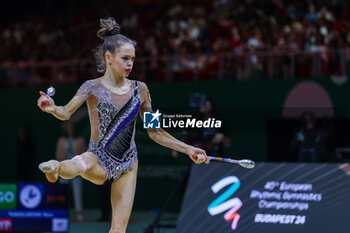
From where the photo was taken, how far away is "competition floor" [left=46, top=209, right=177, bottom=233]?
9711 millimetres

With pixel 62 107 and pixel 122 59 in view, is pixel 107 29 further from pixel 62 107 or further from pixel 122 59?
pixel 62 107

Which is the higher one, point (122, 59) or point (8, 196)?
point (122, 59)

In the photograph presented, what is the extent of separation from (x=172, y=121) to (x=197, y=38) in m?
7.62

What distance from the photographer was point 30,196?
8375 mm

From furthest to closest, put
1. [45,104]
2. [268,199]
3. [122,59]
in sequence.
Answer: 1. [268,199]
2. [122,59]
3. [45,104]

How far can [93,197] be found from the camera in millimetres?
13805

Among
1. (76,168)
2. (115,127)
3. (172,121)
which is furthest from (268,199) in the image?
(76,168)

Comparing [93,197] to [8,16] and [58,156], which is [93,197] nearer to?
[58,156]

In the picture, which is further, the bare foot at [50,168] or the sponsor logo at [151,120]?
the sponsor logo at [151,120]

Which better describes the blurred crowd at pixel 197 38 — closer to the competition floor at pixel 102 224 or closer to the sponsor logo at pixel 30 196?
the competition floor at pixel 102 224

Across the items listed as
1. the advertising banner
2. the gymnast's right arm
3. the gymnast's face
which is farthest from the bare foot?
the advertising banner

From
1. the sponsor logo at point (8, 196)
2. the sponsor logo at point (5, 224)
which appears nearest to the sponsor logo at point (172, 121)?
the sponsor logo at point (8, 196)

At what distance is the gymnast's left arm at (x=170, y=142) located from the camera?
4738mm

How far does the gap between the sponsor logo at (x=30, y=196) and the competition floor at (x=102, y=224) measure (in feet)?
4.91
